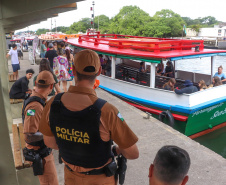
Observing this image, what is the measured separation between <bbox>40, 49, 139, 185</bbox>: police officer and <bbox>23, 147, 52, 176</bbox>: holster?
670mm

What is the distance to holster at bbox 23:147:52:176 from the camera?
2480 millimetres

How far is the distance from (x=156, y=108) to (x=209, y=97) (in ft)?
5.49

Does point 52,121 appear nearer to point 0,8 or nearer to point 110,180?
point 110,180

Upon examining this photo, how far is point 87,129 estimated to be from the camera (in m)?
1.71

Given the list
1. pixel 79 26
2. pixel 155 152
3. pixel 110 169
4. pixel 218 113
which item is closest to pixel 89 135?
pixel 110 169

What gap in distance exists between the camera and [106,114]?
1687 millimetres

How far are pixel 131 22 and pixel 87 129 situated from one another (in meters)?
63.0

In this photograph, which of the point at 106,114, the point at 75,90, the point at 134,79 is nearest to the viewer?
the point at 106,114

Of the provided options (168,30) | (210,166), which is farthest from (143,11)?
(210,166)

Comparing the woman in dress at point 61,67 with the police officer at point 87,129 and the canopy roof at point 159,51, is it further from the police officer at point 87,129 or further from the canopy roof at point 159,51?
the police officer at point 87,129

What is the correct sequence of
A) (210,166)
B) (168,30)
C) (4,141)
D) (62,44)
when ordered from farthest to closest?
(168,30)
(62,44)
(210,166)
(4,141)

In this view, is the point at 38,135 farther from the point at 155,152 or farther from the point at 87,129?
the point at 155,152

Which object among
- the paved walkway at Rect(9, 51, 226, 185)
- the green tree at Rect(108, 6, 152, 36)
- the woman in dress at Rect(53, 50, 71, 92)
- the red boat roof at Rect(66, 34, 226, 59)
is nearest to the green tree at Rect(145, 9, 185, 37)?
the green tree at Rect(108, 6, 152, 36)

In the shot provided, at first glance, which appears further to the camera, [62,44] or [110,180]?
[62,44]
